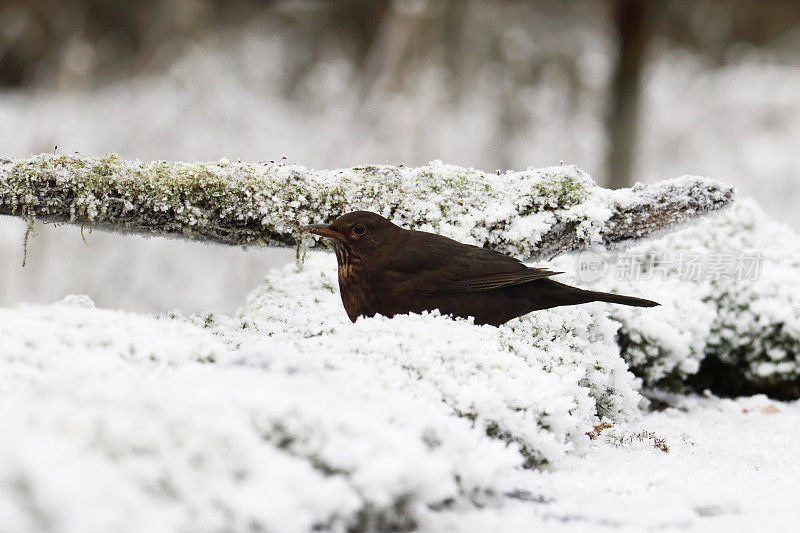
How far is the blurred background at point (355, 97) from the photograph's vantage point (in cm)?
953

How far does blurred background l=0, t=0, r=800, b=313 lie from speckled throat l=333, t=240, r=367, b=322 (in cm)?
574

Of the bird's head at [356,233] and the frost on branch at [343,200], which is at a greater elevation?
the frost on branch at [343,200]

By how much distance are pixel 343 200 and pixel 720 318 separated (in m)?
2.94

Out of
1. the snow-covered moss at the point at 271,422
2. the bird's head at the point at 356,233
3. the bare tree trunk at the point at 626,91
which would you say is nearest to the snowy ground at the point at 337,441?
the snow-covered moss at the point at 271,422

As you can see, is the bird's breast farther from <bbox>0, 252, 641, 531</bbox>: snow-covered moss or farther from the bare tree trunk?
the bare tree trunk

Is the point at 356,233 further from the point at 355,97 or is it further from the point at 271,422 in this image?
the point at 355,97

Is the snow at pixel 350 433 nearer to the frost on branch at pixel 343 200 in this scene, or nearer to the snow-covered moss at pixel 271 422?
the snow-covered moss at pixel 271 422

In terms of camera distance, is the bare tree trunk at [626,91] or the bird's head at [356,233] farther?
the bare tree trunk at [626,91]

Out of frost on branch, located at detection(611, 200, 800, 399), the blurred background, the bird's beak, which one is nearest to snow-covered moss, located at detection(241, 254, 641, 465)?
the bird's beak

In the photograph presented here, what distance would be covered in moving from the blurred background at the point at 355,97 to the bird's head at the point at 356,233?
575 cm

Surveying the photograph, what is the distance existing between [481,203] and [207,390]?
2612 millimetres

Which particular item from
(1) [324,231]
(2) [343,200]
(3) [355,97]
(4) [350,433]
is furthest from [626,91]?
(4) [350,433]

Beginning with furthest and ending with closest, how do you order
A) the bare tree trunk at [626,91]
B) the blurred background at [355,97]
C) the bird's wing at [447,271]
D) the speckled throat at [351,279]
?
the blurred background at [355,97], the bare tree trunk at [626,91], the speckled throat at [351,279], the bird's wing at [447,271]

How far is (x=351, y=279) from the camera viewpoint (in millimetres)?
3510
